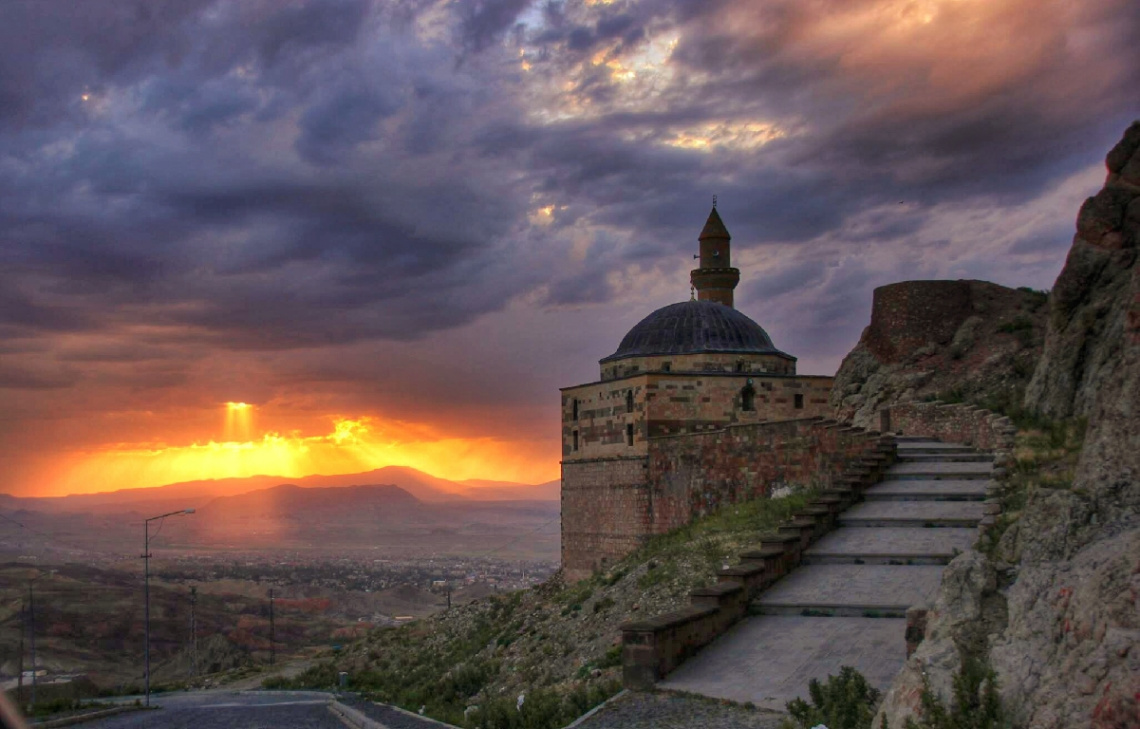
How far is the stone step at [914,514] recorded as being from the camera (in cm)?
1616

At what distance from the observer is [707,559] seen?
20.1 metres

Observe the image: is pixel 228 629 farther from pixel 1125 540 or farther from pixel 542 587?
pixel 1125 540

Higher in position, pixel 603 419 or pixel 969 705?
pixel 603 419

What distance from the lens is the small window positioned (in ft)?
113

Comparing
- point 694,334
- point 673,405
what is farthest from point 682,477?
point 694,334

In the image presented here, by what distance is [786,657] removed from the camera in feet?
39.4

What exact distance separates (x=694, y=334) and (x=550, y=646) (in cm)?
1839

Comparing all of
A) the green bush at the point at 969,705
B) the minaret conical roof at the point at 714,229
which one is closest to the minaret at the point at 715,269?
the minaret conical roof at the point at 714,229

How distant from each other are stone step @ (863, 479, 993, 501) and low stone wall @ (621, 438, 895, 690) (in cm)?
32

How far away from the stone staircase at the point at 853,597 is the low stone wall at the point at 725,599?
0.13 metres

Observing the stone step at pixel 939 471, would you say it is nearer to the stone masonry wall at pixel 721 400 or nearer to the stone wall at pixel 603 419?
the stone masonry wall at pixel 721 400

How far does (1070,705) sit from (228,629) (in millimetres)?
78862

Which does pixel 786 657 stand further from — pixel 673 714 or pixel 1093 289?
pixel 1093 289

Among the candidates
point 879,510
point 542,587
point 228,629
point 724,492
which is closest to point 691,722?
point 879,510
